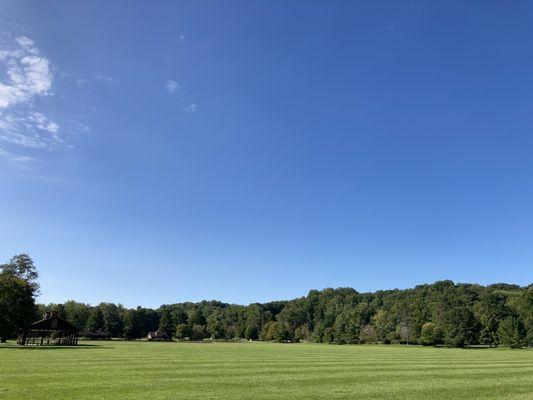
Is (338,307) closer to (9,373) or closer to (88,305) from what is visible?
(88,305)

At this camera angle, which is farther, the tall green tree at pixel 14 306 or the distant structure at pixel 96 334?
the distant structure at pixel 96 334

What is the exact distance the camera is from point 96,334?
14538 cm

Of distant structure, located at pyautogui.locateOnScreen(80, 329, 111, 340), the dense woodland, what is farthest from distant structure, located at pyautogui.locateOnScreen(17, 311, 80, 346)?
distant structure, located at pyautogui.locateOnScreen(80, 329, 111, 340)

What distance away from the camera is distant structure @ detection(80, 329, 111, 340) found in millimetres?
141625

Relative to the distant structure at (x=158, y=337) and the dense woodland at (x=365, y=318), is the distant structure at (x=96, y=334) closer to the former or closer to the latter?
the dense woodland at (x=365, y=318)

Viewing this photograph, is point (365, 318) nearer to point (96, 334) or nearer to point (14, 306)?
point (96, 334)

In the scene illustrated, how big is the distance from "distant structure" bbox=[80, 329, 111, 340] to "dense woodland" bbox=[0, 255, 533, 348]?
6.94 meters

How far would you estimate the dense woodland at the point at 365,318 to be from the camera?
95.6 meters

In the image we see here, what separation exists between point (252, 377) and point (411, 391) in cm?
852

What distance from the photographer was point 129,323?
538ft

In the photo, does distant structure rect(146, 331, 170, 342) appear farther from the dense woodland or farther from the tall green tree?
the tall green tree

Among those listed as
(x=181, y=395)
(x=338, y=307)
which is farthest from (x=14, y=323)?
(x=338, y=307)

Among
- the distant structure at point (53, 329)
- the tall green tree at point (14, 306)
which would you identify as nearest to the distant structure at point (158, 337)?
the distant structure at point (53, 329)

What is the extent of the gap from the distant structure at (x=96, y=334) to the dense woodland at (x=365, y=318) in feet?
22.8
